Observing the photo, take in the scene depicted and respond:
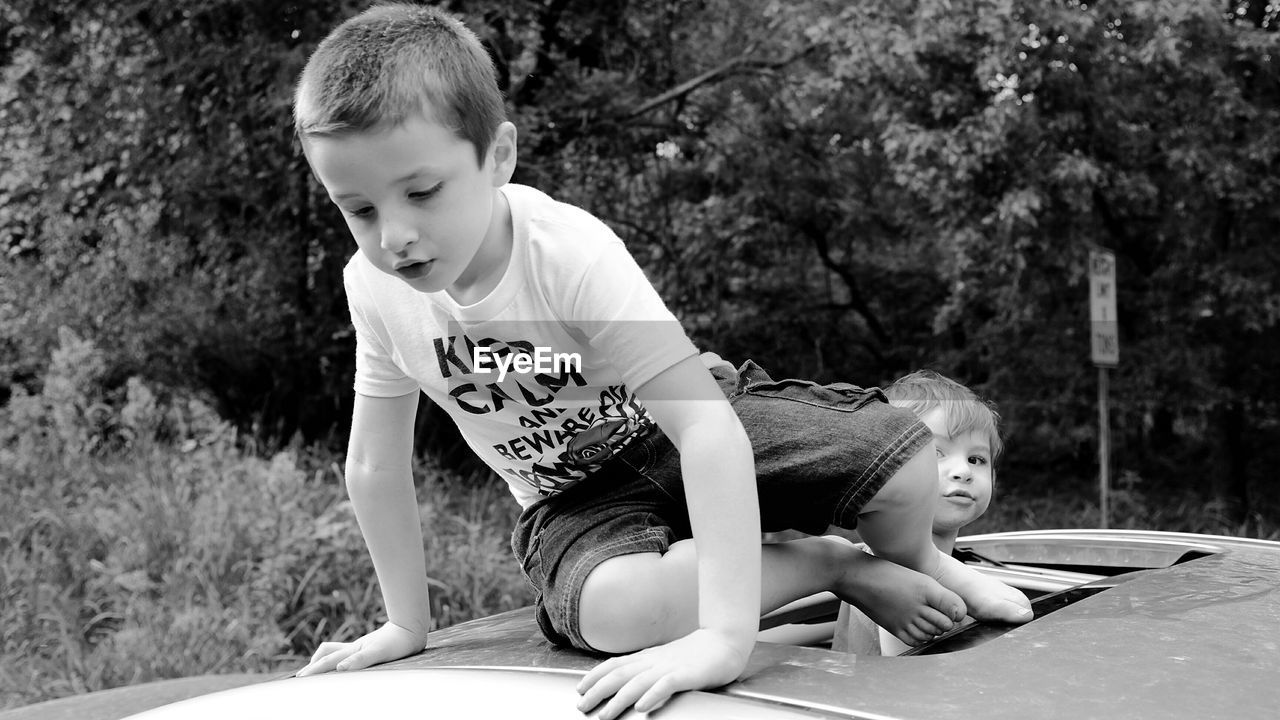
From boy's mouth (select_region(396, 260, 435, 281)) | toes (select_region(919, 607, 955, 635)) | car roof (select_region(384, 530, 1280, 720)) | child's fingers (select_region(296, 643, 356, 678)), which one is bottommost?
child's fingers (select_region(296, 643, 356, 678))

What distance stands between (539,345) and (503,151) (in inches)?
11.2

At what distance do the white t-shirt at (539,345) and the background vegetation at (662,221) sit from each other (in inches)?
130

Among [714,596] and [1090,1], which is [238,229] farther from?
[714,596]

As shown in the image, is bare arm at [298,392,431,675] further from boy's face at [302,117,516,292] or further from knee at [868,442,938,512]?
Answer: knee at [868,442,938,512]

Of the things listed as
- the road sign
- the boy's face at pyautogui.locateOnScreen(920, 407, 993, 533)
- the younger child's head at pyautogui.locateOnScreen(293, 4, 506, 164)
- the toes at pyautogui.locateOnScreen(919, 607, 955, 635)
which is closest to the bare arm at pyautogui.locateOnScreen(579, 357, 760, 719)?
the toes at pyautogui.locateOnScreen(919, 607, 955, 635)

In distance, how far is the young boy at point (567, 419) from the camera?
1.51 meters

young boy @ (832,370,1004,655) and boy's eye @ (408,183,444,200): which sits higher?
boy's eye @ (408,183,444,200)

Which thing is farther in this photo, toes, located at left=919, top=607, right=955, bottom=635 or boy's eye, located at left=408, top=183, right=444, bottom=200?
toes, located at left=919, top=607, right=955, bottom=635

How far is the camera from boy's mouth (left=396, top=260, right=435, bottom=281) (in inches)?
62.3

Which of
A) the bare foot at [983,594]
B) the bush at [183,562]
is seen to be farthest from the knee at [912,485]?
the bush at [183,562]

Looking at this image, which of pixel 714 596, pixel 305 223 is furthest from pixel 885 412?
pixel 305 223

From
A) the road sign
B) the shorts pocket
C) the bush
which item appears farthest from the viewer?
the road sign

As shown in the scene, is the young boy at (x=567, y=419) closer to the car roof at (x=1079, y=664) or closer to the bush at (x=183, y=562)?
the car roof at (x=1079, y=664)

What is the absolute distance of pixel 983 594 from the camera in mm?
1647
